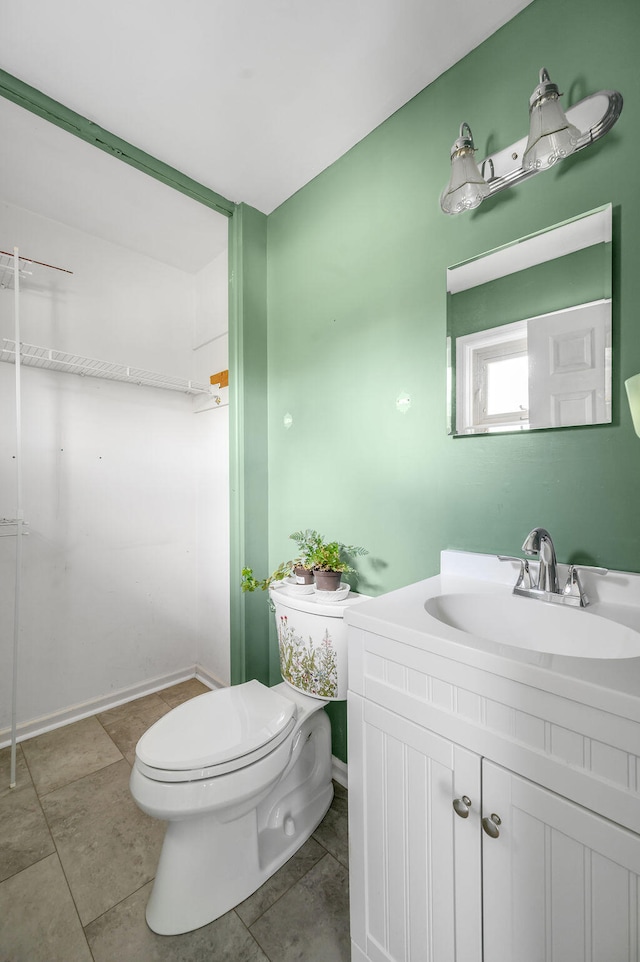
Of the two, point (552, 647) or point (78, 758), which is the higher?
point (552, 647)

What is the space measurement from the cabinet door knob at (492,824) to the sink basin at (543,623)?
33cm

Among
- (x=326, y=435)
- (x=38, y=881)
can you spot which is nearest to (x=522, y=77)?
(x=326, y=435)

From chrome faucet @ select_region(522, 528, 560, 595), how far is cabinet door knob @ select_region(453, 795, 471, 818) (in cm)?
50

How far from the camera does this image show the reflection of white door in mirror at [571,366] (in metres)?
1.01

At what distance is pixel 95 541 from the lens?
81.3 inches

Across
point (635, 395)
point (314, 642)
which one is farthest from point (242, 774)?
point (635, 395)

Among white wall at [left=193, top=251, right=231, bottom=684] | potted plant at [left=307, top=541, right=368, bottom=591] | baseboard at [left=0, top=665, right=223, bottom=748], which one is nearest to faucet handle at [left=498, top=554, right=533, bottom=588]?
potted plant at [left=307, top=541, right=368, bottom=591]

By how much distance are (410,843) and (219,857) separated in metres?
0.63

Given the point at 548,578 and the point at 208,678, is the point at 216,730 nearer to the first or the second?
the point at 548,578

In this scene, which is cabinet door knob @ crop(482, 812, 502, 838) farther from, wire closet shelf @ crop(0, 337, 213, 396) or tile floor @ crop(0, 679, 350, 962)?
wire closet shelf @ crop(0, 337, 213, 396)

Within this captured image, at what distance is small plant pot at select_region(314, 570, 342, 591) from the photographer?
55.4 inches

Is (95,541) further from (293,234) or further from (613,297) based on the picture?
(613,297)

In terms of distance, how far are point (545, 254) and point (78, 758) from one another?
8.22 feet

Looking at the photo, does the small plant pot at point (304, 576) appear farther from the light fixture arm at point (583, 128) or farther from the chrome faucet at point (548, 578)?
the light fixture arm at point (583, 128)
